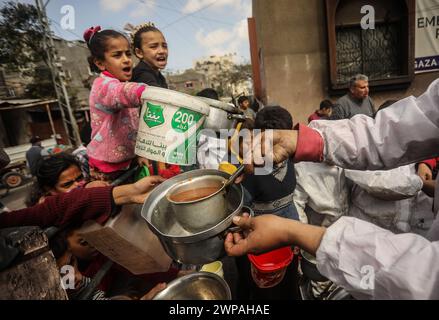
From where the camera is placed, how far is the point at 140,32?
7.60ft

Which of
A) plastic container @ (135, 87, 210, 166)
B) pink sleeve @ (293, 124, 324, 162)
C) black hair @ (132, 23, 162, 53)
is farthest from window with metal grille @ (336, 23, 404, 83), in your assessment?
plastic container @ (135, 87, 210, 166)

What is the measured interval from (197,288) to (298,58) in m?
6.21

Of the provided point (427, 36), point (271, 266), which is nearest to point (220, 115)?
point (271, 266)

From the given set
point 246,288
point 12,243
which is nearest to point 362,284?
point 12,243

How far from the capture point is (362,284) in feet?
2.72

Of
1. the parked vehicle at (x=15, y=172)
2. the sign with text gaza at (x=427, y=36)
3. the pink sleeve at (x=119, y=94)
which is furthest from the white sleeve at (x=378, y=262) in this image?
the parked vehicle at (x=15, y=172)

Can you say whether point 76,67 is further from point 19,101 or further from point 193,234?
point 193,234

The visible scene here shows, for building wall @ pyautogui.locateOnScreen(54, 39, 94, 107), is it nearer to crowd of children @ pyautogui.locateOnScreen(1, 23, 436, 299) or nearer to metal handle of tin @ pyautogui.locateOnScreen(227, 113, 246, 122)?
crowd of children @ pyautogui.locateOnScreen(1, 23, 436, 299)

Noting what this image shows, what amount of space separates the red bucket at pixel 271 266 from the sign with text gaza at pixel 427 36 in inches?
262

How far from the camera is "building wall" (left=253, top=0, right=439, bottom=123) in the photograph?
19.6 feet

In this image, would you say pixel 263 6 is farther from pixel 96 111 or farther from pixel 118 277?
pixel 118 277

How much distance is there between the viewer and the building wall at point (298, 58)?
5988 millimetres

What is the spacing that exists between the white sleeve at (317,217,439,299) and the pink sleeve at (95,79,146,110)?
120 centimetres

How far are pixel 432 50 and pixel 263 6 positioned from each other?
4.23 meters
